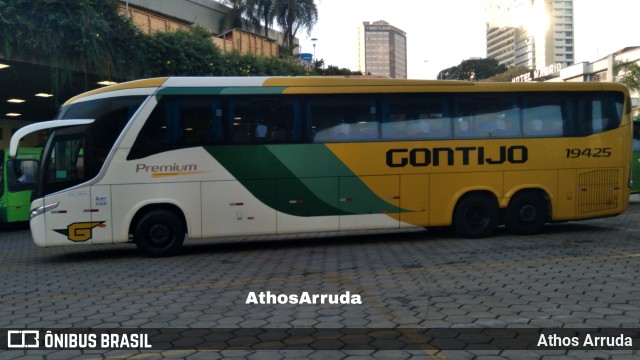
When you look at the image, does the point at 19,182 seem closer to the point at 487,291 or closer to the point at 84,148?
the point at 84,148

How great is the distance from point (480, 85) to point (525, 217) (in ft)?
10.1

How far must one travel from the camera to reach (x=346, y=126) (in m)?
11.2

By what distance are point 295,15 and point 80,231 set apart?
40795 mm

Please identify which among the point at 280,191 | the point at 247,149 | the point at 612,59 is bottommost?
the point at 280,191

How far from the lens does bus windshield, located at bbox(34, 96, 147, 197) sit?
10227 mm

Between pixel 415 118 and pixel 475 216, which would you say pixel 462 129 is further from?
pixel 475 216

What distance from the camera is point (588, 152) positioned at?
12.2 metres

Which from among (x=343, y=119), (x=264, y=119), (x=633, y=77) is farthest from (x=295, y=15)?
(x=264, y=119)

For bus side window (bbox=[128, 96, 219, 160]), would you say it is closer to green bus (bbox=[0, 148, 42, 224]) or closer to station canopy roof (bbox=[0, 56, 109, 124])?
station canopy roof (bbox=[0, 56, 109, 124])

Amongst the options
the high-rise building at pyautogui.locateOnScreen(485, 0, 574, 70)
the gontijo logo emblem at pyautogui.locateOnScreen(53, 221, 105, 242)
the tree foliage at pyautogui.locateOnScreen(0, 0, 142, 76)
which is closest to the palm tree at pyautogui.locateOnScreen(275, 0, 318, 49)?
the tree foliage at pyautogui.locateOnScreen(0, 0, 142, 76)

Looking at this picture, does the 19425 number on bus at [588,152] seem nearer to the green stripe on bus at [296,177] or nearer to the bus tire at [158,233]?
the green stripe on bus at [296,177]

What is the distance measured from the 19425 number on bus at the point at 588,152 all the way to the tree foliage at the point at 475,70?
9881 cm

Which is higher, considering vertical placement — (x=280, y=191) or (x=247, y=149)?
(x=247, y=149)

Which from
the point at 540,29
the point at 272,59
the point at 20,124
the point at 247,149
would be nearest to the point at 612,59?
the point at 272,59
